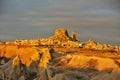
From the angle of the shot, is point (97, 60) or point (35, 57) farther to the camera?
point (35, 57)

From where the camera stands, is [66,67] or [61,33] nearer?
[66,67]

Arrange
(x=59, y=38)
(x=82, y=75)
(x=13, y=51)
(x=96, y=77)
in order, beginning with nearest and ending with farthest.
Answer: (x=96, y=77), (x=82, y=75), (x=13, y=51), (x=59, y=38)

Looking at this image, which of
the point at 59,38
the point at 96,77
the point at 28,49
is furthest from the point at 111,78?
the point at 59,38

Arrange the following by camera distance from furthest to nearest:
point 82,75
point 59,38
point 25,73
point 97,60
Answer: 1. point 59,38
2. point 25,73
3. point 97,60
4. point 82,75

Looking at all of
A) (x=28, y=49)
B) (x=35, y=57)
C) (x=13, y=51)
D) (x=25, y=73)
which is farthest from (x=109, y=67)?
(x=13, y=51)

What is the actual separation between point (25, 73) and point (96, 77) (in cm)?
1040

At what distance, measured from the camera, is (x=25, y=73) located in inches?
1476

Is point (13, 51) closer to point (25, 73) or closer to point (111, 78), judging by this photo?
point (25, 73)

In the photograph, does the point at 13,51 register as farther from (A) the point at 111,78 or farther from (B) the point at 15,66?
(A) the point at 111,78

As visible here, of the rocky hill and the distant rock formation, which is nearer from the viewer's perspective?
the rocky hill

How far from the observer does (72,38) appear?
74.2 metres

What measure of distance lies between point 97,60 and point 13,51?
24.1 m

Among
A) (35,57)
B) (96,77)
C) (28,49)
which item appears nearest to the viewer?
(96,77)

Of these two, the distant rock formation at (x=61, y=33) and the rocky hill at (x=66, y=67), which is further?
the distant rock formation at (x=61, y=33)
